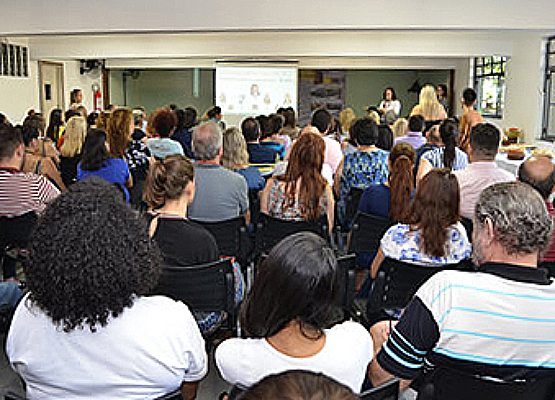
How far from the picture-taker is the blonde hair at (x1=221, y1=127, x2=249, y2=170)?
4.65 m

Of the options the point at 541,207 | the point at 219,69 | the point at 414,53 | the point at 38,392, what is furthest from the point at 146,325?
the point at 219,69

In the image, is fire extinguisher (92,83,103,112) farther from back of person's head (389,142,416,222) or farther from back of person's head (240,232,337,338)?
back of person's head (240,232,337,338)

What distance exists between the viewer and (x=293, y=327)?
1.58 m

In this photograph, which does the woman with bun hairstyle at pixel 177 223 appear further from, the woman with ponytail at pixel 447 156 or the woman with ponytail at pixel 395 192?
the woman with ponytail at pixel 447 156

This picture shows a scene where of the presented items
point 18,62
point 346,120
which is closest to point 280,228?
point 346,120

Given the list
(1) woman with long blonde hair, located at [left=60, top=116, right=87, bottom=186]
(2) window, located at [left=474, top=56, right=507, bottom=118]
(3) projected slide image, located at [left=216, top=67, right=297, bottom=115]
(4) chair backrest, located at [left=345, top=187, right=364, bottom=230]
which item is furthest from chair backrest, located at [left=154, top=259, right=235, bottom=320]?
(3) projected slide image, located at [left=216, top=67, right=297, bottom=115]

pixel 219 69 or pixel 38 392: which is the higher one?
pixel 219 69

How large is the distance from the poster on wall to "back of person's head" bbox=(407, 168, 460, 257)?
12.7 metres

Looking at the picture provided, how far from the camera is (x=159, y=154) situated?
231 inches

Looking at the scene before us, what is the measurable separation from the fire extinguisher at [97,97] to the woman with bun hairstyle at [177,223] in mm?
11741

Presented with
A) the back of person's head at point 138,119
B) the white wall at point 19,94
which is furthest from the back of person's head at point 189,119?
the white wall at point 19,94

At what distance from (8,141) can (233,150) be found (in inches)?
68.2

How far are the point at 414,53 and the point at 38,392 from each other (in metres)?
9.84

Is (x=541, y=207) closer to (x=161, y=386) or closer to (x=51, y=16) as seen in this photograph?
(x=161, y=386)
